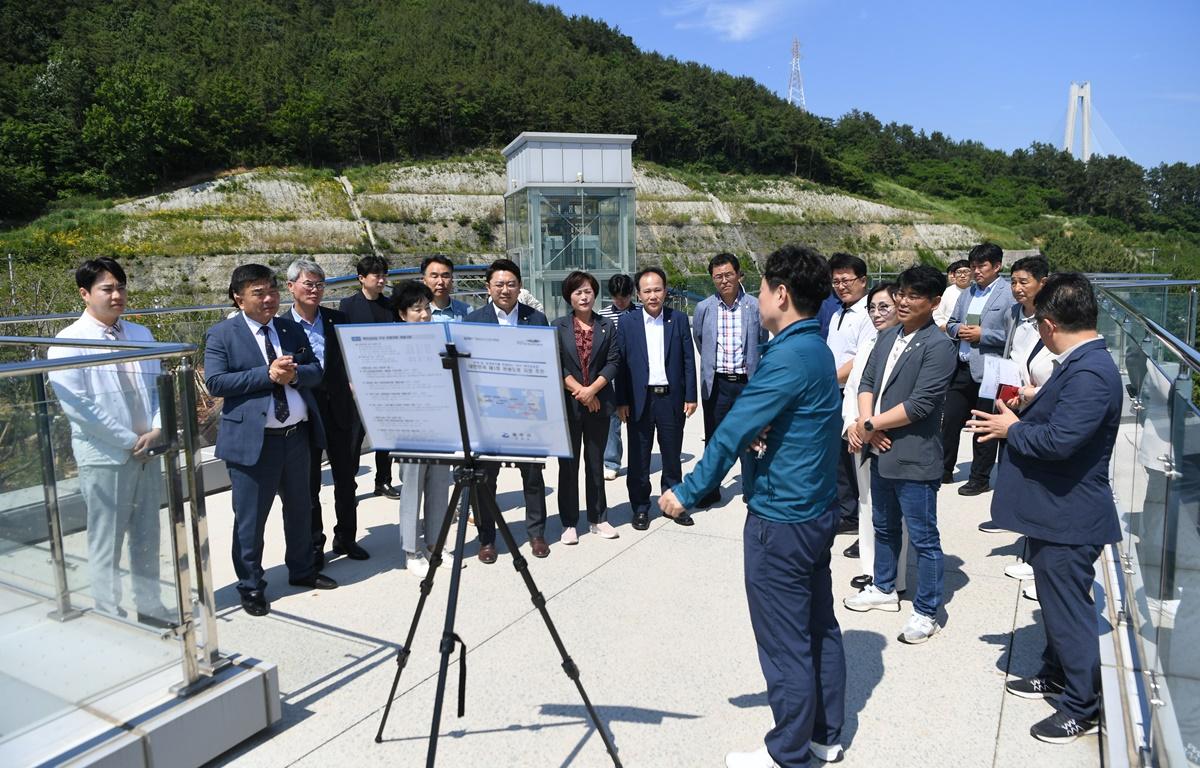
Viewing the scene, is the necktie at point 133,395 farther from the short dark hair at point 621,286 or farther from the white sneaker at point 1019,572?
the white sneaker at point 1019,572

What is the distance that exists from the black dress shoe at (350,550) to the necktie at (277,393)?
124cm

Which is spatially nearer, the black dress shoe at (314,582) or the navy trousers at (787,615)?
the navy trousers at (787,615)

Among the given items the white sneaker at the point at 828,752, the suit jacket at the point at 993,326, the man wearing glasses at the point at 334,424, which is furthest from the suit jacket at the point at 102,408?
the suit jacket at the point at 993,326

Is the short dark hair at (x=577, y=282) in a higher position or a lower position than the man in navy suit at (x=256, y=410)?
higher

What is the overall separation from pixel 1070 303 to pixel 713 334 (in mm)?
3182

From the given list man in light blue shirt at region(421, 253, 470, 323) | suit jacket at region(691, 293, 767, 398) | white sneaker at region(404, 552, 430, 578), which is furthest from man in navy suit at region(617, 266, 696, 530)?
Answer: white sneaker at region(404, 552, 430, 578)

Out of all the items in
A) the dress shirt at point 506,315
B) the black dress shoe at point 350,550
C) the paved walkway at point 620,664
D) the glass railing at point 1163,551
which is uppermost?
the dress shirt at point 506,315

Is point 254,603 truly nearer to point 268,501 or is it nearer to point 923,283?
point 268,501

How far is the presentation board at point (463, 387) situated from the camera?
8.29 ft

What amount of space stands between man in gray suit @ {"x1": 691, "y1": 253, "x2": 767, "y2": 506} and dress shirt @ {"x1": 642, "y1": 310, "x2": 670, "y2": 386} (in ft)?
1.01

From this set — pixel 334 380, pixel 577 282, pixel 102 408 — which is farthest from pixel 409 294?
pixel 102 408

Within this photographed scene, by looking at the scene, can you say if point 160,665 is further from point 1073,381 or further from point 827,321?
point 827,321

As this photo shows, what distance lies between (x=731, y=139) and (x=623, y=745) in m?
94.6

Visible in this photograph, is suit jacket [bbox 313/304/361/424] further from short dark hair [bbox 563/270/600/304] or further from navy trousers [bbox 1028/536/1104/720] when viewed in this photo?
navy trousers [bbox 1028/536/1104/720]
